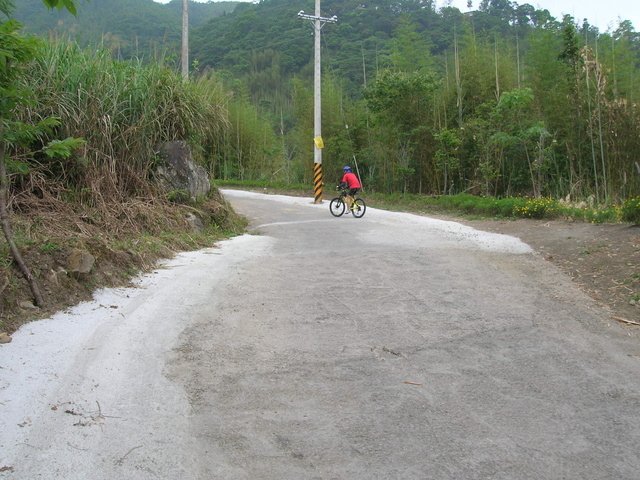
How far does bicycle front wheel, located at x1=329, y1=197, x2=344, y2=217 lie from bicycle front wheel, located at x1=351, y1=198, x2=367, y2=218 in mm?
362

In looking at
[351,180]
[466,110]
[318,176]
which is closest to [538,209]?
[351,180]

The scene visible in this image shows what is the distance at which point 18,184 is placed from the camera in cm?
721

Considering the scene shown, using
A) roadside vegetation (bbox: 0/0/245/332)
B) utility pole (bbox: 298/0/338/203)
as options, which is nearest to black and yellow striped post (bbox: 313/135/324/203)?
utility pole (bbox: 298/0/338/203)

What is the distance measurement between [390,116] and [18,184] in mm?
13603

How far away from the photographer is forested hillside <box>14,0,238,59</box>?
9.48 metres

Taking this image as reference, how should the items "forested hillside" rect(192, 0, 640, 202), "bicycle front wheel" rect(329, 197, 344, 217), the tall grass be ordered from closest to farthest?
the tall grass
"forested hillside" rect(192, 0, 640, 202)
"bicycle front wheel" rect(329, 197, 344, 217)

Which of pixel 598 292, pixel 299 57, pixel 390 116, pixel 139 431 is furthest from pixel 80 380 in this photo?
pixel 299 57

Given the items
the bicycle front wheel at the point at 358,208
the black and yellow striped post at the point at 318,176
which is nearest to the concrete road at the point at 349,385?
the bicycle front wheel at the point at 358,208

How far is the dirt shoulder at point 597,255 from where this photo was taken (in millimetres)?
6234

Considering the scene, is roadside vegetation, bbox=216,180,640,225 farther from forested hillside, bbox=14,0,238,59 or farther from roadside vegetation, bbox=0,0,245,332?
forested hillside, bbox=14,0,238,59

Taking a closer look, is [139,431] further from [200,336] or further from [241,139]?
[241,139]

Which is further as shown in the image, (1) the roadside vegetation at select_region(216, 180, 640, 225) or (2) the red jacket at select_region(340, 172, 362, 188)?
(2) the red jacket at select_region(340, 172, 362, 188)

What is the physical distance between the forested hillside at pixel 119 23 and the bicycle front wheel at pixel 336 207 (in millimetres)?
5252

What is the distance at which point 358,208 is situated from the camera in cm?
1462
